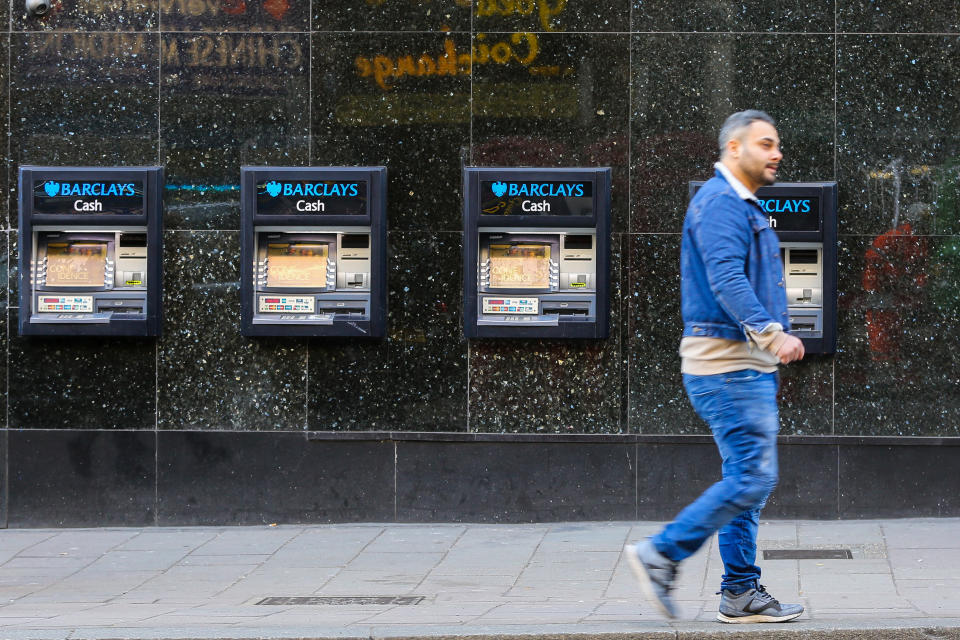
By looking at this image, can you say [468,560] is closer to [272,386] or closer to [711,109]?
[272,386]

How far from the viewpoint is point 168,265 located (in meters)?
8.43

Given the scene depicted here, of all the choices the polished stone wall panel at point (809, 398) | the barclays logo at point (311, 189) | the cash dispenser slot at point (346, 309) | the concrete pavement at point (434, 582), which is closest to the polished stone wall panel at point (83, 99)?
the barclays logo at point (311, 189)

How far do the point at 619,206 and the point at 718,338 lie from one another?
11.7 ft

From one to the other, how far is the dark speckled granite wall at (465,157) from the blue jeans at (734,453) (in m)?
3.46

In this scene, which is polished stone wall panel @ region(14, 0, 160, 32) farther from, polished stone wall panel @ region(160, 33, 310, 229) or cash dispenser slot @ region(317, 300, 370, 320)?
cash dispenser slot @ region(317, 300, 370, 320)

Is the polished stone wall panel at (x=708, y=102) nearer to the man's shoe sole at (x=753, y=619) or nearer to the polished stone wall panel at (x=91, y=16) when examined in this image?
the polished stone wall panel at (x=91, y=16)

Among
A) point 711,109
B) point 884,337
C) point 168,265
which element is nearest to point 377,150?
point 168,265

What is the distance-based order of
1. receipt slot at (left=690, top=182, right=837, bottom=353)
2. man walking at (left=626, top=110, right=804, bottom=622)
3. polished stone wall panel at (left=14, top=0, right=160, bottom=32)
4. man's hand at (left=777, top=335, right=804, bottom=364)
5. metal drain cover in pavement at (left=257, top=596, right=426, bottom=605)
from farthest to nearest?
1. polished stone wall panel at (left=14, top=0, right=160, bottom=32)
2. receipt slot at (left=690, top=182, right=837, bottom=353)
3. metal drain cover in pavement at (left=257, top=596, right=426, bottom=605)
4. man walking at (left=626, top=110, right=804, bottom=622)
5. man's hand at (left=777, top=335, right=804, bottom=364)

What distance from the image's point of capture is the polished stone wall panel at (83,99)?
27.7ft

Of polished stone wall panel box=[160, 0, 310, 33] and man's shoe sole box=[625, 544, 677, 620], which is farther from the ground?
polished stone wall panel box=[160, 0, 310, 33]

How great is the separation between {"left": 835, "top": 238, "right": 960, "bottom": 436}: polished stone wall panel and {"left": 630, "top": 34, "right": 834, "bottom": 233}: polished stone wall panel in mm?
626

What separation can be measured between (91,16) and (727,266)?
5.31 meters

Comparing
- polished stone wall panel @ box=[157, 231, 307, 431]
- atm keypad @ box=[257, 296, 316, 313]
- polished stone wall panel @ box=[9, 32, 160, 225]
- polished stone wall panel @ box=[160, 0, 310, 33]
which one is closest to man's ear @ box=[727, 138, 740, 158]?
atm keypad @ box=[257, 296, 316, 313]

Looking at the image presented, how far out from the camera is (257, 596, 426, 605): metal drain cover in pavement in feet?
20.1
